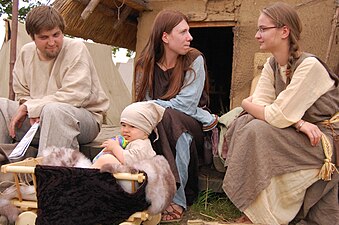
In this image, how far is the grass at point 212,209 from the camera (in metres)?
2.88

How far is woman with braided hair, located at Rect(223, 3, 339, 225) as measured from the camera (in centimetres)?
252

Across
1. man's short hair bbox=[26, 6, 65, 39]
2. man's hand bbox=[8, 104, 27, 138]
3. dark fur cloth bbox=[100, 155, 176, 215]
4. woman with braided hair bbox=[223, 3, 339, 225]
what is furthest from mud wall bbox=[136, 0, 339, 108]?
dark fur cloth bbox=[100, 155, 176, 215]

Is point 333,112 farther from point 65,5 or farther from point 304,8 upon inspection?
point 65,5

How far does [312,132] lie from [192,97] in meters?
0.91

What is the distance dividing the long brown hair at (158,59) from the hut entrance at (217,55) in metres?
4.47

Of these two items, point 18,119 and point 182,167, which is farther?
point 18,119

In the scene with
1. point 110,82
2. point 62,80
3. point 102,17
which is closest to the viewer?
point 62,80

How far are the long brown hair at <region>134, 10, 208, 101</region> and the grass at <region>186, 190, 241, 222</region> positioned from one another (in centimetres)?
79

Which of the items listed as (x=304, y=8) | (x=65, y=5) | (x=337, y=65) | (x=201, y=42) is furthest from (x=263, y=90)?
(x=201, y=42)

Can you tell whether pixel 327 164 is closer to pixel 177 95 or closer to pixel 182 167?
pixel 182 167

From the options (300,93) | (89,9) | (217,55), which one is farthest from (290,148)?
(217,55)

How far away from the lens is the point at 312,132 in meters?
2.49

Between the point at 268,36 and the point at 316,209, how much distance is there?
1131 mm

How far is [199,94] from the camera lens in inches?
124
